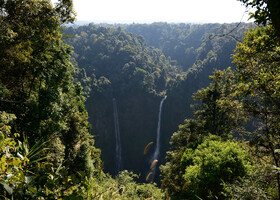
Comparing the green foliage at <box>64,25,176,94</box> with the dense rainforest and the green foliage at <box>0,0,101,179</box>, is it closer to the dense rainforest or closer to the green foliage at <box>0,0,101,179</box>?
the dense rainforest

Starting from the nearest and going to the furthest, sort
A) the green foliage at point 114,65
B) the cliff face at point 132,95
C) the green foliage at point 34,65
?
the green foliage at point 34,65 → the cliff face at point 132,95 → the green foliage at point 114,65

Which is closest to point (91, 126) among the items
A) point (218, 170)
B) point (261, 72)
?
point (218, 170)

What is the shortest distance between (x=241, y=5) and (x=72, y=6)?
7214 mm

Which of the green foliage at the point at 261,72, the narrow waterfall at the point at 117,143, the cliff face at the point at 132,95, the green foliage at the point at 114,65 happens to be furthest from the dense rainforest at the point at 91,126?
the green foliage at the point at 114,65

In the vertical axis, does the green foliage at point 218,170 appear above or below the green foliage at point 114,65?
below

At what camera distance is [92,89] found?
5619cm

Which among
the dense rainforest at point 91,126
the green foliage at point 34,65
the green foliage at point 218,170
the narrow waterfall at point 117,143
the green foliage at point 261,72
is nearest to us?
the dense rainforest at point 91,126

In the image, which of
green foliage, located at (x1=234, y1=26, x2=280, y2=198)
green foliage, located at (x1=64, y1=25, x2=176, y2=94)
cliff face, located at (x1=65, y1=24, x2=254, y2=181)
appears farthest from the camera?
green foliage, located at (x1=64, y1=25, x2=176, y2=94)

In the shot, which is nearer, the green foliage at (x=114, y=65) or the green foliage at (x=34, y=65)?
the green foliage at (x=34, y=65)

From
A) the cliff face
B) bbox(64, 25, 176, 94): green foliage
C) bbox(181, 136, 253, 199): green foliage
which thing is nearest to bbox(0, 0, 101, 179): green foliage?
bbox(181, 136, 253, 199): green foliage

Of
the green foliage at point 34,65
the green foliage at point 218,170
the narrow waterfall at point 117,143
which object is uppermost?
the green foliage at point 34,65

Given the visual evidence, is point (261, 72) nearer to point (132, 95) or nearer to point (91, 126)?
point (91, 126)

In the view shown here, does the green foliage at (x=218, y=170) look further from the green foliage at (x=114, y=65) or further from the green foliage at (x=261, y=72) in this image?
the green foliage at (x=114, y=65)

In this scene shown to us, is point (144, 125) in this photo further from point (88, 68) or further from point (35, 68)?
point (35, 68)
